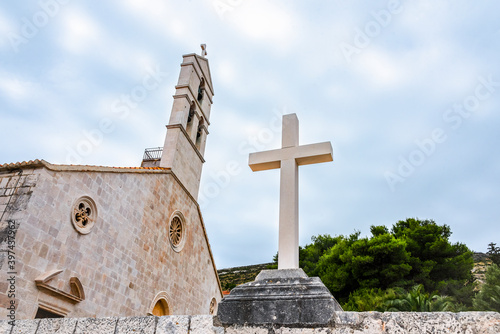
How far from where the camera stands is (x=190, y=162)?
47.0 feet

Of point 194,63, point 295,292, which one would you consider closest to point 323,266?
point 194,63

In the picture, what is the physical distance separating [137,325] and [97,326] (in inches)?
15.8

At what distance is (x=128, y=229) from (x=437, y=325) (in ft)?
29.5

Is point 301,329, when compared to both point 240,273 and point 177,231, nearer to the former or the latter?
point 177,231

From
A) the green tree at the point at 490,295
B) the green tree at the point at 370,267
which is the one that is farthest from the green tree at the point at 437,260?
the green tree at the point at 490,295

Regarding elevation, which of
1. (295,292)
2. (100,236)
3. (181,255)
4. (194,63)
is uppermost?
(194,63)

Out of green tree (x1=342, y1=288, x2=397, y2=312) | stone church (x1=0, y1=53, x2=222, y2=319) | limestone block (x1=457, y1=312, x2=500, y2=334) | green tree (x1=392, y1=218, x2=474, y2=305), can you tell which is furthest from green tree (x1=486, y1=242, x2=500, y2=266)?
limestone block (x1=457, y1=312, x2=500, y2=334)

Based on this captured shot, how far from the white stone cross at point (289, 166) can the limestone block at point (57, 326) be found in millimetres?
1990

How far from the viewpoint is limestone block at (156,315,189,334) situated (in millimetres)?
2762

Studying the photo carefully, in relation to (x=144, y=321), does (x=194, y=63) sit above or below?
above

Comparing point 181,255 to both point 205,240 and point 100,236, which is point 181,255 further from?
point 100,236

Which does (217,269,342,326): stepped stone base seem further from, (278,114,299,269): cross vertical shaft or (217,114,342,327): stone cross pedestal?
(278,114,299,269): cross vertical shaft

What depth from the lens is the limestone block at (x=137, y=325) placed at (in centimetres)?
283

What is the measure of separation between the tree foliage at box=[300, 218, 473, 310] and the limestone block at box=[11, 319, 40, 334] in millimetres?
17738
